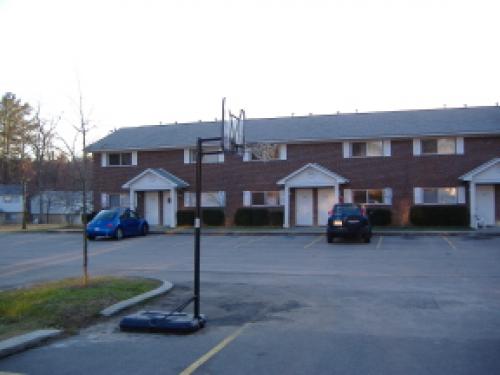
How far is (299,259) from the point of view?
60.3 feet

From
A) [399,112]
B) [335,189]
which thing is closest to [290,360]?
[335,189]

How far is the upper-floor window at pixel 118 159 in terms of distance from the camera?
119ft

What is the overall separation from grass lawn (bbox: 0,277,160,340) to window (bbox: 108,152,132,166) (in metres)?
24.3

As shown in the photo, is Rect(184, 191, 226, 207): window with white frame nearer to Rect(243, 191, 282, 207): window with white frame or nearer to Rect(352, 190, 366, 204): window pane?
Rect(243, 191, 282, 207): window with white frame

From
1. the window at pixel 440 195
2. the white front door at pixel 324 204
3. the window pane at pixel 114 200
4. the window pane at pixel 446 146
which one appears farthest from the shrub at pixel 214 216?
the window pane at pixel 446 146

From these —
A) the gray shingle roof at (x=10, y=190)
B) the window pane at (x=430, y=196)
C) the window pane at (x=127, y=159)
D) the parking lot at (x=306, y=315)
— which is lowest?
the parking lot at (x=306, y=315)

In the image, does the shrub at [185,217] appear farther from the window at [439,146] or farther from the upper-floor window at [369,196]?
the window at [439,146]

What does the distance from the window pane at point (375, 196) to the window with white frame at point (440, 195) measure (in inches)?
Answer: 72.5

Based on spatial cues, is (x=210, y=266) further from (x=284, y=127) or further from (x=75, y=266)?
(x=284, y=127)

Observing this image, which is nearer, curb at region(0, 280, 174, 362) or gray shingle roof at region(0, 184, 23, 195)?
curb at region(0, 280, 174, 362)

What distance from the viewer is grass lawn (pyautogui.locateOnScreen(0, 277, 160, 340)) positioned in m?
8.82

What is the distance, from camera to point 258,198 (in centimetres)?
3347

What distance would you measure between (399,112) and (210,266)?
2223 cm

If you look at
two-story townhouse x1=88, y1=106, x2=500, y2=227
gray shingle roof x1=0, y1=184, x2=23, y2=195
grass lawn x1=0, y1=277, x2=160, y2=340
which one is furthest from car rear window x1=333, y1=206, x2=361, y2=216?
gray shingle roof x1=0, y1=184, x2=23, y2=195
